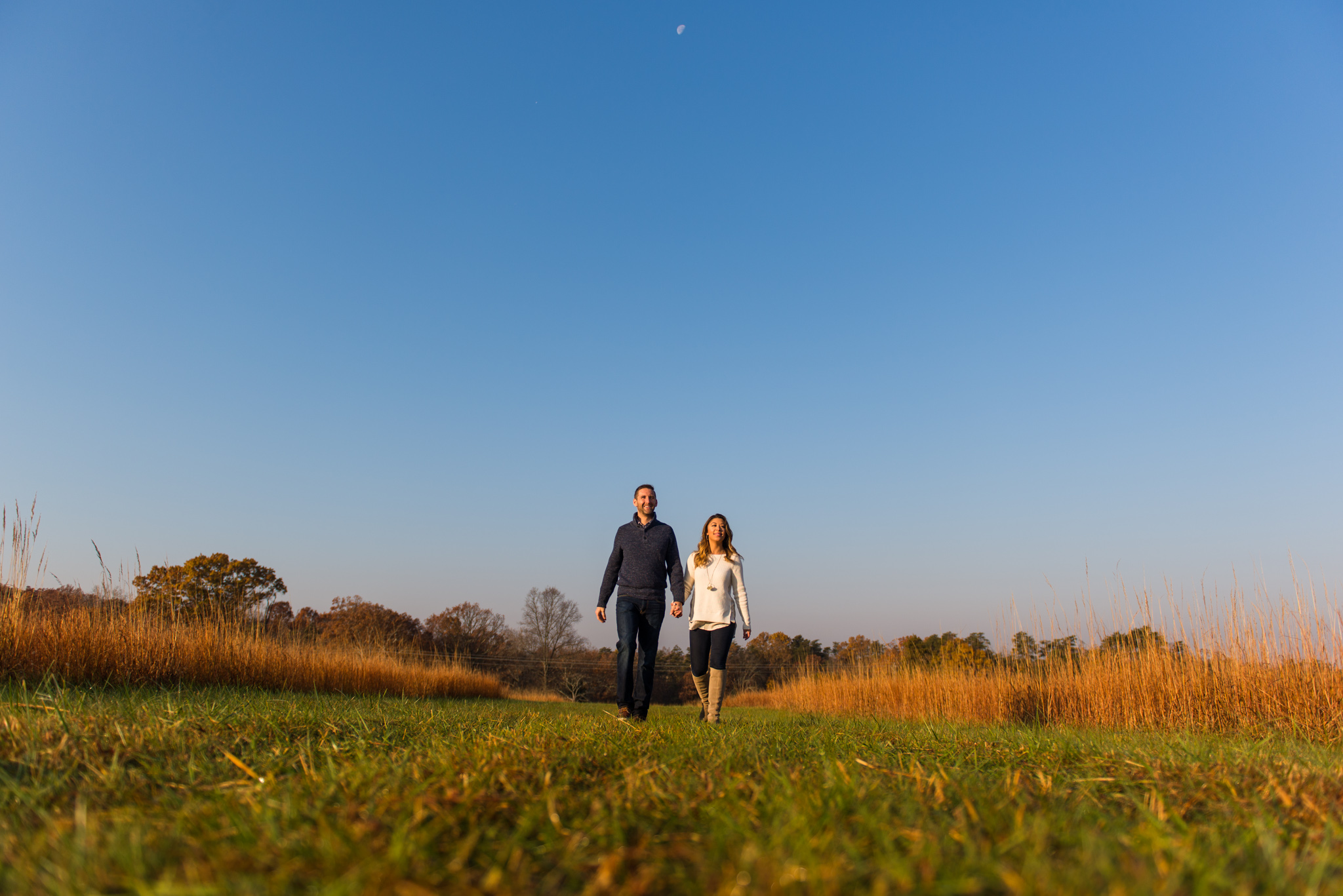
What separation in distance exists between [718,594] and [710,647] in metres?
0.57

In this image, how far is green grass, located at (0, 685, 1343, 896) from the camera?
1390mm

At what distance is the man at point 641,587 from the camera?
670 cm

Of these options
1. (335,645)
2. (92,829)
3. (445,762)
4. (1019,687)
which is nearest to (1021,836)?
(445,762)

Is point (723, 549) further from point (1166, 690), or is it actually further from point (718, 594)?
point (1166, 690)

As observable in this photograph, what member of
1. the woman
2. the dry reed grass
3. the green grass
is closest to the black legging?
the woman

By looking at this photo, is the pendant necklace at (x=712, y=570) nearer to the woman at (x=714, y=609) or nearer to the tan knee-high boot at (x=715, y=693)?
the woman at (x=714, y=609)

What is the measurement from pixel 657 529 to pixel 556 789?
4.88 meters

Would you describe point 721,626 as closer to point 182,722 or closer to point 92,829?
point 182,722

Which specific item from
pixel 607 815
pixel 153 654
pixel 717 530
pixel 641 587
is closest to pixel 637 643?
pixel 641 587

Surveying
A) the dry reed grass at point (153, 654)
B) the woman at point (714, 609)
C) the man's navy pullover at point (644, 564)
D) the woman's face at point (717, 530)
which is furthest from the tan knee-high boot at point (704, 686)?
the dry reed grass at point (153, 654)

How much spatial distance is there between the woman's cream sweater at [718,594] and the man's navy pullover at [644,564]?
28cm

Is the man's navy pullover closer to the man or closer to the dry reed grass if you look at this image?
the man

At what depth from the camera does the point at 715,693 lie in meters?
6.98

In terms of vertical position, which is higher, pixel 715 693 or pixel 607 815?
pixel 607 815
